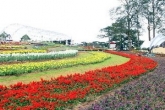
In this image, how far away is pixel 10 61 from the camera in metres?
19.8

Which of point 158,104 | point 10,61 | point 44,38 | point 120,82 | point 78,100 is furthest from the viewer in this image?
point 44,38

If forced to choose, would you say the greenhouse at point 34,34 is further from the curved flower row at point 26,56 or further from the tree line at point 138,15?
the curved flower row at point 26,56

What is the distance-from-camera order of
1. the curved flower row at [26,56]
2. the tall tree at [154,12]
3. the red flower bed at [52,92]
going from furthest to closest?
the tall tree at [154,12]
the curved flower row at [26,56]
the red flower bed at [52,92]

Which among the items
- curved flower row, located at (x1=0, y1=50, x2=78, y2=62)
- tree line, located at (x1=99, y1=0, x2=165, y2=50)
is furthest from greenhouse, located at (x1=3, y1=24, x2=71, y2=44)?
curved flower row, located at (x1=0, y1=50, x2=78, y2=62)

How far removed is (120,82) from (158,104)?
15.6 feet

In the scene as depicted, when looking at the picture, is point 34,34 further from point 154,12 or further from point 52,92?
point 52,92

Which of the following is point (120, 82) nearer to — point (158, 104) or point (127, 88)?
point (127, 88)

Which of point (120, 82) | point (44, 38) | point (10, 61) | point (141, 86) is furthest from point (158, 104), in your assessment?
point (44, 38)

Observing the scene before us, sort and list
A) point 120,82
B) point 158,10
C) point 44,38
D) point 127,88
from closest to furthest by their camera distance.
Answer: point 127,88 → point 120,82 → point 158,10 → point 44,38

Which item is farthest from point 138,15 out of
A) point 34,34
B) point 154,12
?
point 34,34

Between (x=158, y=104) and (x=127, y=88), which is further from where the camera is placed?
(x=127, y=88)

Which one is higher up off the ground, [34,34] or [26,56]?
[34,34]

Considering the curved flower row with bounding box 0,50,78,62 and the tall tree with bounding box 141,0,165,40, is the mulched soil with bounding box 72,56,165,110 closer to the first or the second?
the curved flower row with bounding box 0,50,78,62

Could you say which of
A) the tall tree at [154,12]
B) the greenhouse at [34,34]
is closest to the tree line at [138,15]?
the tall tree at [154,12]
